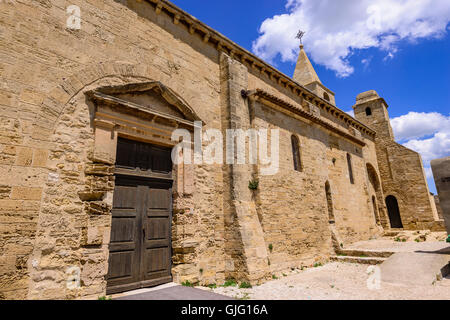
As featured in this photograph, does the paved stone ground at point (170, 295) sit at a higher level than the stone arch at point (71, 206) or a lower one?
lower

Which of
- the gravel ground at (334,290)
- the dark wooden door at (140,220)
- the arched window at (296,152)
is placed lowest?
the gravel ground at (334,290)

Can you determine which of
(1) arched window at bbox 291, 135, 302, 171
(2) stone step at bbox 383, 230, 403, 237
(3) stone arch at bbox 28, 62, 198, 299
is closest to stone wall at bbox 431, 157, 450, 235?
(1) arched window at bbox 291, 135, 302, 171

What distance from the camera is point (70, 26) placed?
465cm

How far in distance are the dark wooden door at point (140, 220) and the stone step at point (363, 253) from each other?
6.68 m

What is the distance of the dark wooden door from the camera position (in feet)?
15.2

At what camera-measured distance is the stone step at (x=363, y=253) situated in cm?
788

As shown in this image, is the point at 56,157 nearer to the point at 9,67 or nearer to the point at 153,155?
the point at 9,67

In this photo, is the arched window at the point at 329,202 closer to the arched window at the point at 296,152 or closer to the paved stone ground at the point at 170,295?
the arched window at the point at 296,152

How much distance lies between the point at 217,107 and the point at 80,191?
4.16 meters

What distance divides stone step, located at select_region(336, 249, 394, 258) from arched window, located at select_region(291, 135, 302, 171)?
3365 millimetres

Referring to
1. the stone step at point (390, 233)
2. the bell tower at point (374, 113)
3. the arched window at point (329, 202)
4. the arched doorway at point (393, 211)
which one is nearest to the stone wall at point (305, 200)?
the arched window at point (329, 202)

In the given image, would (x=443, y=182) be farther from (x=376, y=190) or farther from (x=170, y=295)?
(x=376, y=190)

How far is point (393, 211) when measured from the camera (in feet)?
55.6

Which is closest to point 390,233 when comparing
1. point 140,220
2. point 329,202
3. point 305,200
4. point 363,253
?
point 329,202
